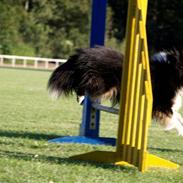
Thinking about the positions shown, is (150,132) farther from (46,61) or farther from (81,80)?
(46,61)

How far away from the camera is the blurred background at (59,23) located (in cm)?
4388

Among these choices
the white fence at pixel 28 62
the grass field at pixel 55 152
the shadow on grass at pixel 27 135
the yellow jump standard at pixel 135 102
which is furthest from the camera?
the white fence at pixel 28 62

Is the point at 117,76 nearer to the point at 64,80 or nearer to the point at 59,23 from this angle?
the point at 64,80

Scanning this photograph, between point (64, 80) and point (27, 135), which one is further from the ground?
point (64, 80)

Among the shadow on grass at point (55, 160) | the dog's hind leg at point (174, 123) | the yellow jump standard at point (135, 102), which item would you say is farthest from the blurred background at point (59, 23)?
the yellow jump standard at point (135, 102)

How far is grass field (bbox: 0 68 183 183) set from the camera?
5.00 metres

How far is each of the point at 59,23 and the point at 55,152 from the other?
46.4m

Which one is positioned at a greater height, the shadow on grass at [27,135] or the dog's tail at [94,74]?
the dog's tail at [94,74]

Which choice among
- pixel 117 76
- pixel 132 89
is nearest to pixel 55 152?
pixel 117 76

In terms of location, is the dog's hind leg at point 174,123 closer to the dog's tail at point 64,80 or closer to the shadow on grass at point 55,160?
the dog's tail at point 64,80

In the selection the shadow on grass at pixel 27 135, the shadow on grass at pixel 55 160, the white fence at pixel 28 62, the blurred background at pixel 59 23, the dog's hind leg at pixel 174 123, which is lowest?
the shadow on grass at pixel 27 135

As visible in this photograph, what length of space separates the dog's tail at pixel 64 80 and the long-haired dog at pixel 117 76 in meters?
0.04

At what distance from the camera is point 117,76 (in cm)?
665

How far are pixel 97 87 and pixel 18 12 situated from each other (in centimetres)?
4199
